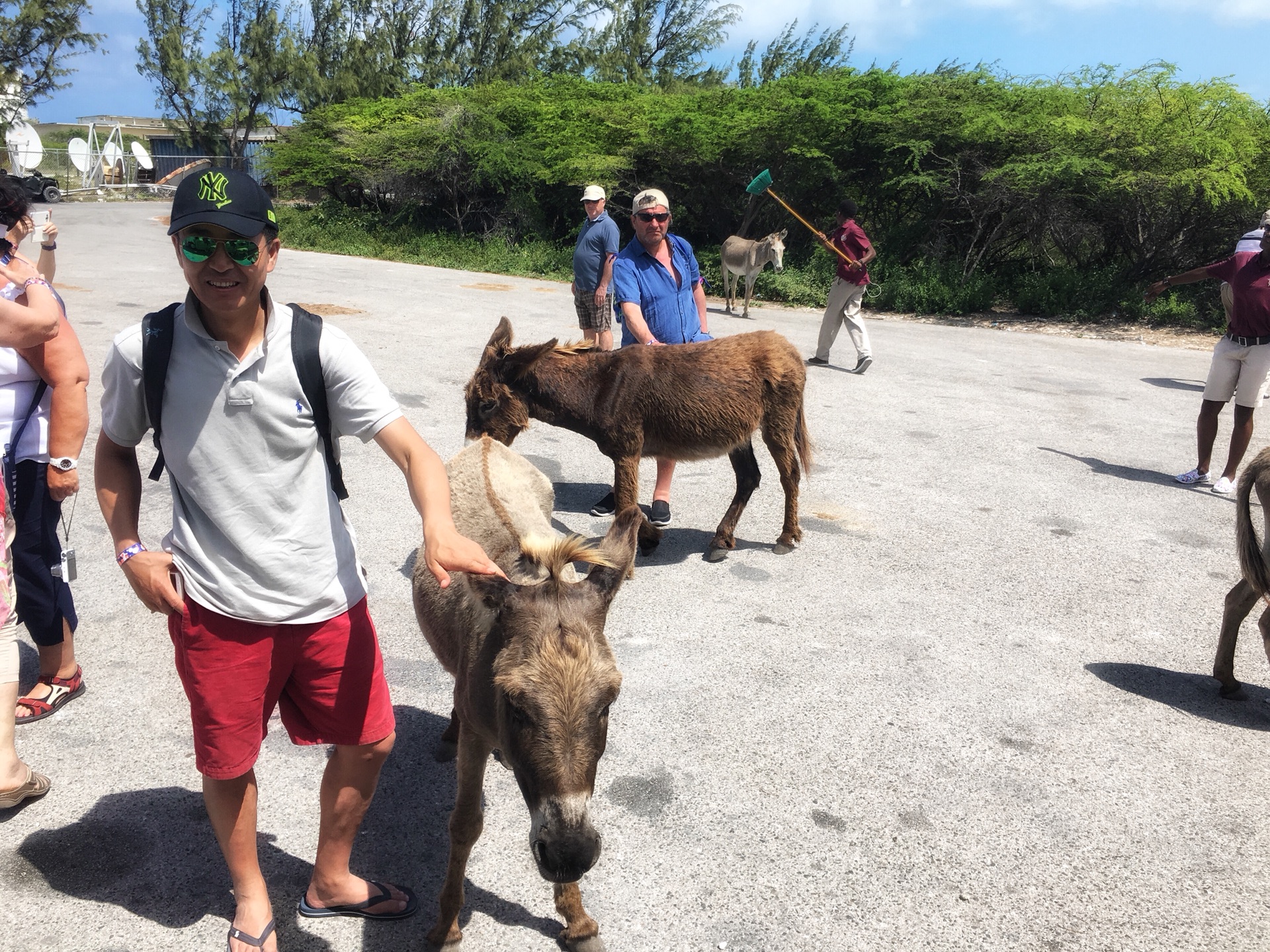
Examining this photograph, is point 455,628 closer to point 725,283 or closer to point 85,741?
point 85,741

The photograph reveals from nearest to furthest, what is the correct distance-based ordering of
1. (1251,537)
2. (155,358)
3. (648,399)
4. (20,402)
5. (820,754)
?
(155,358) < (20,402) < (820,754) < (1251,537) < (648,399)

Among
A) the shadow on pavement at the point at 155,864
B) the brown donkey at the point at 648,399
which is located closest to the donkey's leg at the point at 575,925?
the shadow on pavement at the point at 155,864

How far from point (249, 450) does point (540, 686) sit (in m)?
0.98

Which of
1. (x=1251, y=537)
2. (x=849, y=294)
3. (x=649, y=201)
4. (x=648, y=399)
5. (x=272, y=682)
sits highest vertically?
(x=649, y=201)

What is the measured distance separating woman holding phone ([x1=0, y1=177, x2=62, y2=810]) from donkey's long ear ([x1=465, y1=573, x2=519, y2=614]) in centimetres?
183

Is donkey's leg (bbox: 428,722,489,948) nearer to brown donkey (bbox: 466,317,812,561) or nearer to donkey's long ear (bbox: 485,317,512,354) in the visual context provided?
brown donkey (bbox: 466,317,812,561)

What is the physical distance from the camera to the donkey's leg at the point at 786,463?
5965mm

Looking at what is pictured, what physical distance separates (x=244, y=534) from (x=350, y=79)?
55.5m

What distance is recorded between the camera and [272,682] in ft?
7.83

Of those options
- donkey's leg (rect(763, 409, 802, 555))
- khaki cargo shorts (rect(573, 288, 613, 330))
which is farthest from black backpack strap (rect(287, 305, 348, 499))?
khaki cargo shorts (rect(573, 288, 613, 330))

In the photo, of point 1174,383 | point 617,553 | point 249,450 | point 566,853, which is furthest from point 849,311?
point 566,853

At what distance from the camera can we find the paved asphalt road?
112 inches

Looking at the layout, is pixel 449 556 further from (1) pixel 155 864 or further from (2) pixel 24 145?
(2) pixel 24 145

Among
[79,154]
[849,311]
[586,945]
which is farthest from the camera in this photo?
[79,154]
